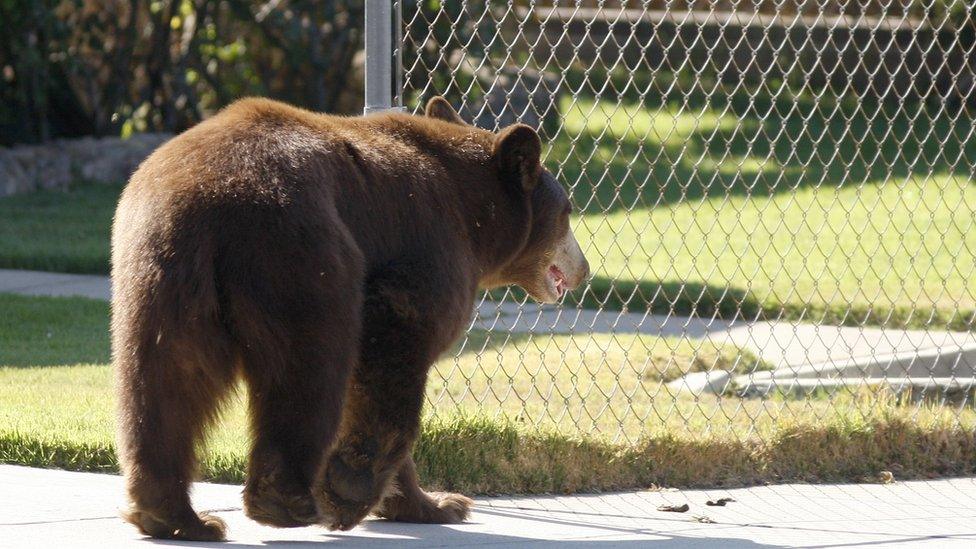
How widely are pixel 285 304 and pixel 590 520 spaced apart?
1727mm

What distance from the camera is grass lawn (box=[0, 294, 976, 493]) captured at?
559 cm

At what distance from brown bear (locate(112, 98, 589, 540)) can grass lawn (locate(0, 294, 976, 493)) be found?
95cm

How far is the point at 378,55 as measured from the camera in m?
5.52

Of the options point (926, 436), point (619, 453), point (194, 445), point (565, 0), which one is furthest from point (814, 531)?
point (565, 0)

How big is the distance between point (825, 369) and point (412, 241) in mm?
3637

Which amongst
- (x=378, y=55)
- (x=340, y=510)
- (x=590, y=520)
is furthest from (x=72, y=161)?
(x=340, y=510)

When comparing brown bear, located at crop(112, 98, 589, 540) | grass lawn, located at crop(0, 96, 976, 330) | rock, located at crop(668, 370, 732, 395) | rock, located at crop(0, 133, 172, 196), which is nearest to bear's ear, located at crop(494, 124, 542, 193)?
brown bear, located at crop(112, 98, 589, 540)

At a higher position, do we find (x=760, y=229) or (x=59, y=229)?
(x=760, y=229)

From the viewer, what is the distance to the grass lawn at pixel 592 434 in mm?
5594

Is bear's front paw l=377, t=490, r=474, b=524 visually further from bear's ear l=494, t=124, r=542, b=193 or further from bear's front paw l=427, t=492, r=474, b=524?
bear's ear l=494, t=124, r=542, b=193

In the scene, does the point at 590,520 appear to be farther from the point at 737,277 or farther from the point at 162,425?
the point at 737,277

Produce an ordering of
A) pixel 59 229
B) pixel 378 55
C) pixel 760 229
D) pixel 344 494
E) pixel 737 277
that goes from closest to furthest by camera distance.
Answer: pixel 344 494, pixel 378 55, pixel 737 277, pixel 59 229, pixel 760 229

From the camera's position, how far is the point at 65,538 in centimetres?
439

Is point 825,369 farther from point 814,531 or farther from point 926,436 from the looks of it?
point 814,531
